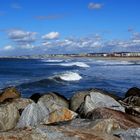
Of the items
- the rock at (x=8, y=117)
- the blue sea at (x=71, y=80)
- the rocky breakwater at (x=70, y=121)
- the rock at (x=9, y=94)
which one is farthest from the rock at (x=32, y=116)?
the blue sea at (x=71, y=80)

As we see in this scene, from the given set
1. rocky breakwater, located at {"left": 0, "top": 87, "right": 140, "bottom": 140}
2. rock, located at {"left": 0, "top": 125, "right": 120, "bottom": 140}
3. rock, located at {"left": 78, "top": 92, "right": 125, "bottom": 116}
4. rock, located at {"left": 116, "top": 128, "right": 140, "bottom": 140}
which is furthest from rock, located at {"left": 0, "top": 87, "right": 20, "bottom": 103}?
rock, located at {"left": 116, "top": 128, "right": 140, "bottom": 140}

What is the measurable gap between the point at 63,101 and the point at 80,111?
209 centimetres

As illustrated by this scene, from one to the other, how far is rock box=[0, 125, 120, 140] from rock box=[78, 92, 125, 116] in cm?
294

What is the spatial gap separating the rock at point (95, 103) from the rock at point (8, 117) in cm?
147

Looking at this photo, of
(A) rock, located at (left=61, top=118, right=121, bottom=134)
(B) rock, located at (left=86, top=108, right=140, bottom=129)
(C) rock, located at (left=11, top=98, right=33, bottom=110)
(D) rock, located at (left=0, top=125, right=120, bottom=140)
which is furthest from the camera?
(C) rock, located at (left=11, top=98, right=33, bottom=110)

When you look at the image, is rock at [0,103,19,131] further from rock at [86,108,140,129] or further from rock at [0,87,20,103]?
rock at [0,87,20,103]

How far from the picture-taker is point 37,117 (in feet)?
27.8

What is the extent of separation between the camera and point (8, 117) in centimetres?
881

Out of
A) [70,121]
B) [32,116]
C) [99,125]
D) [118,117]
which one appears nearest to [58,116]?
[32,116]

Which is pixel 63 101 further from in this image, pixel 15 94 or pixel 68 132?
pixel 68 132

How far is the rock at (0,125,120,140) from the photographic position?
18.3 ft

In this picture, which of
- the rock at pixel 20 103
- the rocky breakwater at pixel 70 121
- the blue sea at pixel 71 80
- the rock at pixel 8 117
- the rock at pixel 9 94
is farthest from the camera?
→ the blue sea at pixel 71 80

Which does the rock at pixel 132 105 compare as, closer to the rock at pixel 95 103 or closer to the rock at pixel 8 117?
the rock at pixel 95 103

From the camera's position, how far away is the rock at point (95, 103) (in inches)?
355
